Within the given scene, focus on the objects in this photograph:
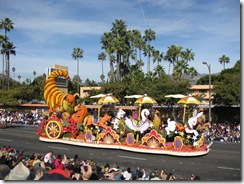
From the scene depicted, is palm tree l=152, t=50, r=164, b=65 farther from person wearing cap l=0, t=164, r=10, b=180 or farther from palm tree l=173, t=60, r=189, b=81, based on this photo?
person wearing cap l=0, t=164, r=10, b=180

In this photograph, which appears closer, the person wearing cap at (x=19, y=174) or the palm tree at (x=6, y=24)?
the person wearing cap at (x=19, y=174)

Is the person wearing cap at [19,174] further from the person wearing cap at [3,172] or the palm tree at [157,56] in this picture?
the palm tree at [157,56]

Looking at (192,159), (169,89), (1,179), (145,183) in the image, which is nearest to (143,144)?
(192,159)

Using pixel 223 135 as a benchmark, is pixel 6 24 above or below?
above

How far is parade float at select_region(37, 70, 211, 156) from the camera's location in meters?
14.4

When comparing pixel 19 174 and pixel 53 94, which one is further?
pixel 53 94

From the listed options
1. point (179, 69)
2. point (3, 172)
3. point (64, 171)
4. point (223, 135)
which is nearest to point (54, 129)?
point (3, 172)

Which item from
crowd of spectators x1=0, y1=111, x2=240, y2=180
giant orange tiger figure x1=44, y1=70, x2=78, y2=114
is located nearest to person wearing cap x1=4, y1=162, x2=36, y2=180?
crowd of spectators x1=0, y1=111, x2=240, y2=180

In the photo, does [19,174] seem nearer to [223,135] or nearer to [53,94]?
[53,94]

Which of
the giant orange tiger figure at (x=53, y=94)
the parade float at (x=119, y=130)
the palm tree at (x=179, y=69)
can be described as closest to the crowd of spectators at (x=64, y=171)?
the parade float at (x=119, y=130)

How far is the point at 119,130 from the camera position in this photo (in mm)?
16266

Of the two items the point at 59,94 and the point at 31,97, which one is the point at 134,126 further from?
the point at 31,97

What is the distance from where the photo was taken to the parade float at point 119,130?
47.2 ft

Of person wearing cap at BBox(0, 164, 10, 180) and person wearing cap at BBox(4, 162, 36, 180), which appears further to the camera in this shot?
person wearing cap at BBox(0, 164, 10, 180)
